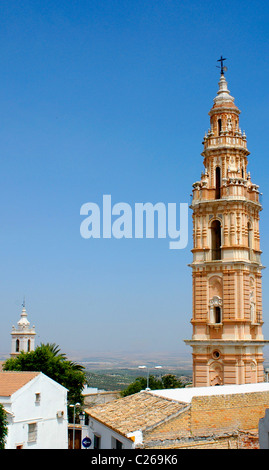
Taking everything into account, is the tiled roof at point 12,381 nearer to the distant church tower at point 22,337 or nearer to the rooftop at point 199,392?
the rooftop at point 199,392

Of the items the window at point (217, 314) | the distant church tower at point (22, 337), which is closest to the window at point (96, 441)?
the window at point (217, 314)

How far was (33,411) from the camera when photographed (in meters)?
35.3

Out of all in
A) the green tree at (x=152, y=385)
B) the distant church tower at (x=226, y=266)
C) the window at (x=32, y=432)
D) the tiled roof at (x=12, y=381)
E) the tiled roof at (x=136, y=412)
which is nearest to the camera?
the tiled roof at (x=136, y=412)

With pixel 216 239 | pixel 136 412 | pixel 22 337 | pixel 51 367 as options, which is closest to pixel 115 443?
pixel 136 412

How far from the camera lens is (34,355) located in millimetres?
49438

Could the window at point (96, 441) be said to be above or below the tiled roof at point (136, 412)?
below

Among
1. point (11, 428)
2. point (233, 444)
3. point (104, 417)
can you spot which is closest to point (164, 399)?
point (104, 417)

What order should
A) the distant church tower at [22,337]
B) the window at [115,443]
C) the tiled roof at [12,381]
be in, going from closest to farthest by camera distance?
the window at [115,443], the tiled roof at [12,381], the distant church tower at [22,337]

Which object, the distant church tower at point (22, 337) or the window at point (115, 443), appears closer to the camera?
the window at point (115, 443)

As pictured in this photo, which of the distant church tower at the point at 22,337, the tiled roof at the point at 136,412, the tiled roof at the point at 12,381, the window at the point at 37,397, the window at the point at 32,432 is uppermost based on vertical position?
the distant church tower at the point at 22,337

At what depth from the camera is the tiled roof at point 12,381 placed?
1352 inches

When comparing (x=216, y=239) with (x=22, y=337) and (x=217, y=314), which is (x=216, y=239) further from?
(x=22, y=337)

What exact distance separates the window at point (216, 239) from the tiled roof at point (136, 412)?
16568 mm
